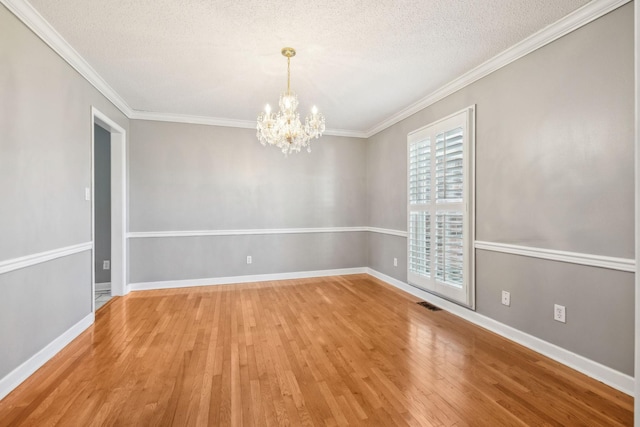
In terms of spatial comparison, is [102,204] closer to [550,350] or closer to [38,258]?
[38,258]

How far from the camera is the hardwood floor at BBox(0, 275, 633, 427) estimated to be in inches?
67.6

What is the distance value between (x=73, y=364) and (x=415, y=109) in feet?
14.8

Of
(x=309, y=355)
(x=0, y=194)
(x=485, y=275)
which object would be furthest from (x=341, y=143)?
(x=0, y=194)

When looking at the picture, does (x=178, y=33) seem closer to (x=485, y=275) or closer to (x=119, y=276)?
(x=119, y=276)

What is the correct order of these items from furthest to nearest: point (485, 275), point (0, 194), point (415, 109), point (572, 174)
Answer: point (415, 109)
point (485, 275)
point (572, 174)
point (0, 194)

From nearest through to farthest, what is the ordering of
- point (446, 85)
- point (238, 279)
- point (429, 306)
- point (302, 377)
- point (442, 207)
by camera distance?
1. point (302, 377)
2. point (446, 85)
3. point (442, 207)
4. point (429, 306)
5. point (238, 279)

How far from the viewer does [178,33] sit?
2389 mm

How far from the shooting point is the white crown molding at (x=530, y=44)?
6.72 ft

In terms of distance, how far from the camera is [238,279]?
15.6ft

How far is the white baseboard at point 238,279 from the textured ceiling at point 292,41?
269cm

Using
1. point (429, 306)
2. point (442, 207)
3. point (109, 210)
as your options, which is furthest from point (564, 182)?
point (109, 210)

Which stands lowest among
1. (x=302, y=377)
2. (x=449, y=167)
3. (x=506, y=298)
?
(x=302, y=377)

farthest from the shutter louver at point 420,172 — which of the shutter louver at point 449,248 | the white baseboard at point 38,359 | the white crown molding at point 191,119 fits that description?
the white baseboard at point 38,359

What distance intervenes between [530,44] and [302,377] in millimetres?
3281
